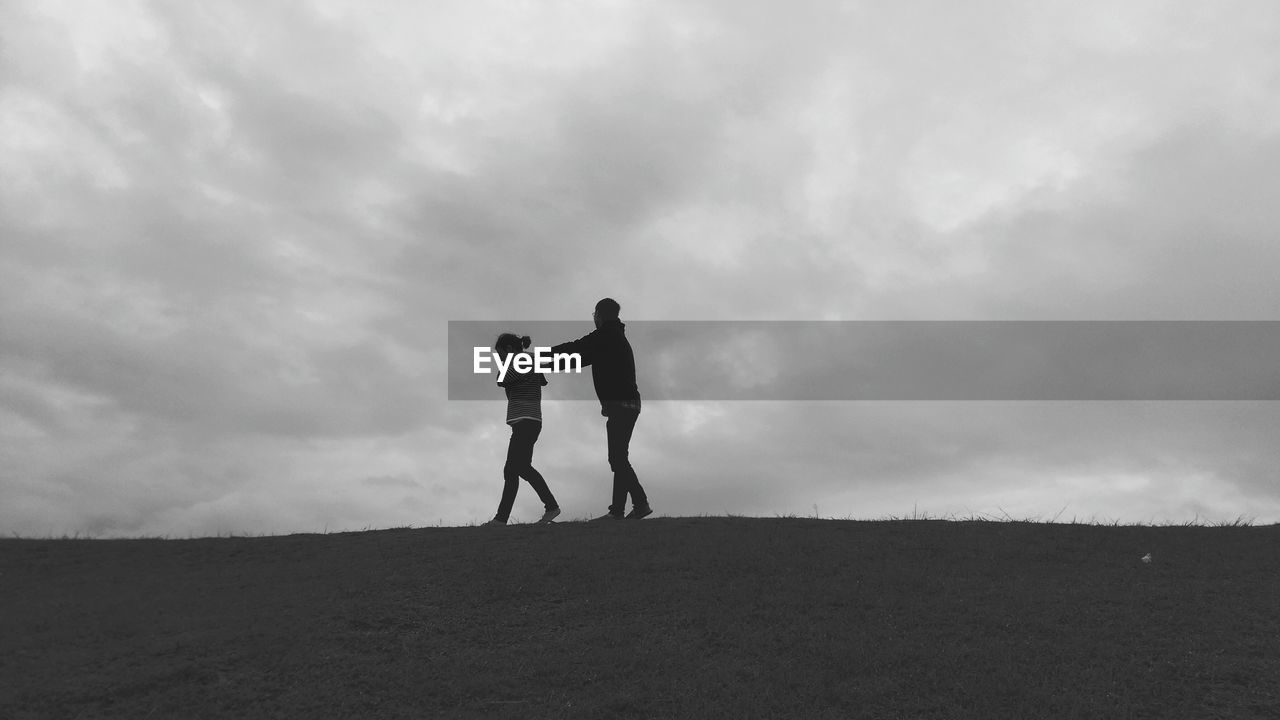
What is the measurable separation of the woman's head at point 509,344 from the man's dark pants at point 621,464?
191 centimetres

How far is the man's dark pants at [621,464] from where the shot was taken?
1470 cm

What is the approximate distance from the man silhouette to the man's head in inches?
6.3

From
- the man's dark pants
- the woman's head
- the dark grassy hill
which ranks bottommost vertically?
the dark grassy hill

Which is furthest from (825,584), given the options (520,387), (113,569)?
(113,569)

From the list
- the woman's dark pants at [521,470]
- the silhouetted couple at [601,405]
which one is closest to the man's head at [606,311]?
the silhouetted couple at [601,405]

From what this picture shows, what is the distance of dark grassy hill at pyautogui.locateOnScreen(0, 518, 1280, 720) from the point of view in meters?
8.05

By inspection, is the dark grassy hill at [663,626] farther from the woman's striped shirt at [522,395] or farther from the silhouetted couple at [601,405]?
the woman's striped shirt at [522,395]

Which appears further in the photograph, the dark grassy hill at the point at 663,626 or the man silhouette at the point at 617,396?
the man silhouette at the point at 617,396

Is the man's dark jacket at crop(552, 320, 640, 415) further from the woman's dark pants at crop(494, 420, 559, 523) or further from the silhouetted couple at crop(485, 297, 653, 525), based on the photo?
the woman's dark pants at crop(494, 420, 559, 523)

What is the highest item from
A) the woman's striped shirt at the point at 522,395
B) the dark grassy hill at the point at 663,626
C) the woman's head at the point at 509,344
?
the woman's head at the point at 509,344

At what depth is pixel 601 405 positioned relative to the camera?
49.0 ft

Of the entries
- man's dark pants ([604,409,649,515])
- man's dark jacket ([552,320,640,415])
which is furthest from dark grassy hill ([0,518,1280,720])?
man's dark jacket ([552,320,640,415])

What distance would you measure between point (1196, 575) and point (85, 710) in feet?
38.3

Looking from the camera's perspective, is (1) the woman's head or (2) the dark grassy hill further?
(1) the woman's head
